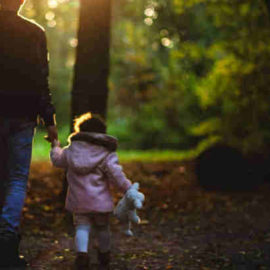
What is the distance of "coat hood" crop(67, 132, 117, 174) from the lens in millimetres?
4699

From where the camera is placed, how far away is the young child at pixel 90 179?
468 cm

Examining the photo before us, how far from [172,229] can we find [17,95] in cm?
307

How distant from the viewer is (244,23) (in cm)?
1184

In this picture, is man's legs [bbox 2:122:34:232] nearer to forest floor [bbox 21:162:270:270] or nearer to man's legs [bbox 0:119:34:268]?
man's legs [bbox 0:119:34:268]

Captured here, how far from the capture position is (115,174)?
4.66 m

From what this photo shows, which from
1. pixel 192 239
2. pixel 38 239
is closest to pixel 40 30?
pixel 38 239

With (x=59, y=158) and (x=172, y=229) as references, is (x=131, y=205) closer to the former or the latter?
(x=59, y=158)

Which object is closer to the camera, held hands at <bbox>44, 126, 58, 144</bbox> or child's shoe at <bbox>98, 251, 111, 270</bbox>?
child's shoe at <bbox>98, 251, 111, 270</bbox>

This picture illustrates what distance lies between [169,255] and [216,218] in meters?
2.27

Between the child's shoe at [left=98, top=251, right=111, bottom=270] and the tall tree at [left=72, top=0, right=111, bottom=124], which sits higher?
the tall tree at [left=72, top=0, right=111, bottom=124]

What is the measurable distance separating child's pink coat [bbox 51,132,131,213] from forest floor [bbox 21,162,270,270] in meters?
0.61

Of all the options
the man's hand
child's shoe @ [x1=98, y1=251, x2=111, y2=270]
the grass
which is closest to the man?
the man's hand

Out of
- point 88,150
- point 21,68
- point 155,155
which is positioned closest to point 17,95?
point 21,68

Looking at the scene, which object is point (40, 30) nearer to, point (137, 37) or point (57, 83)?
point (137, 37)
